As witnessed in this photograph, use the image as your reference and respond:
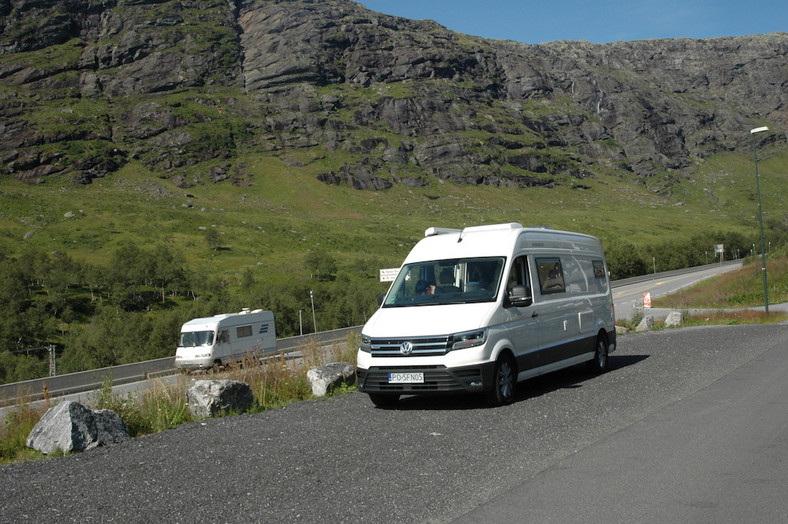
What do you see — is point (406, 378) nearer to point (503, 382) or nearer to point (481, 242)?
point (503, 382)

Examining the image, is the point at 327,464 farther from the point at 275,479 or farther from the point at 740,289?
the point at 740,289

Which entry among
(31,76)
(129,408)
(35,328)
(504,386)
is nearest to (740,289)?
(504,386)

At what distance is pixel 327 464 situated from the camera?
22.5 ft

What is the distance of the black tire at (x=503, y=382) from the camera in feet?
31.6

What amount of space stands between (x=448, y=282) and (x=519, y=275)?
1.17m

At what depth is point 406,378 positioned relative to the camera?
9555mm

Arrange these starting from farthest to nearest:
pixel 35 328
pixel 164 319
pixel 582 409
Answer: pixel 35 328 < pixel 164 319 < pixel 582 409

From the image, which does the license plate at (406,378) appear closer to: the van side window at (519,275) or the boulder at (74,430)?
the van side window at (519,275)

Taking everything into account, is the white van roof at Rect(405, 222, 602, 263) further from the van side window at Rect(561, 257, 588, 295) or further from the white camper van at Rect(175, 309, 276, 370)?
the white camper van at Rect(175, 309, 276, 370)

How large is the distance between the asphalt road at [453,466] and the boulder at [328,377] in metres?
1.24

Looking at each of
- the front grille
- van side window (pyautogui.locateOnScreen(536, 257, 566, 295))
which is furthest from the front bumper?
van side window (pyautogui.locateOnScreen(536, 257, 566, 295))

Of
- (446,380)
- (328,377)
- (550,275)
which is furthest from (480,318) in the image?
(328,377)

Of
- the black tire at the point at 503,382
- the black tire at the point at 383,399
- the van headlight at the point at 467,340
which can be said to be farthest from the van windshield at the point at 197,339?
the van headlight at the point at 467,340

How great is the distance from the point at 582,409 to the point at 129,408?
20.4 ft
